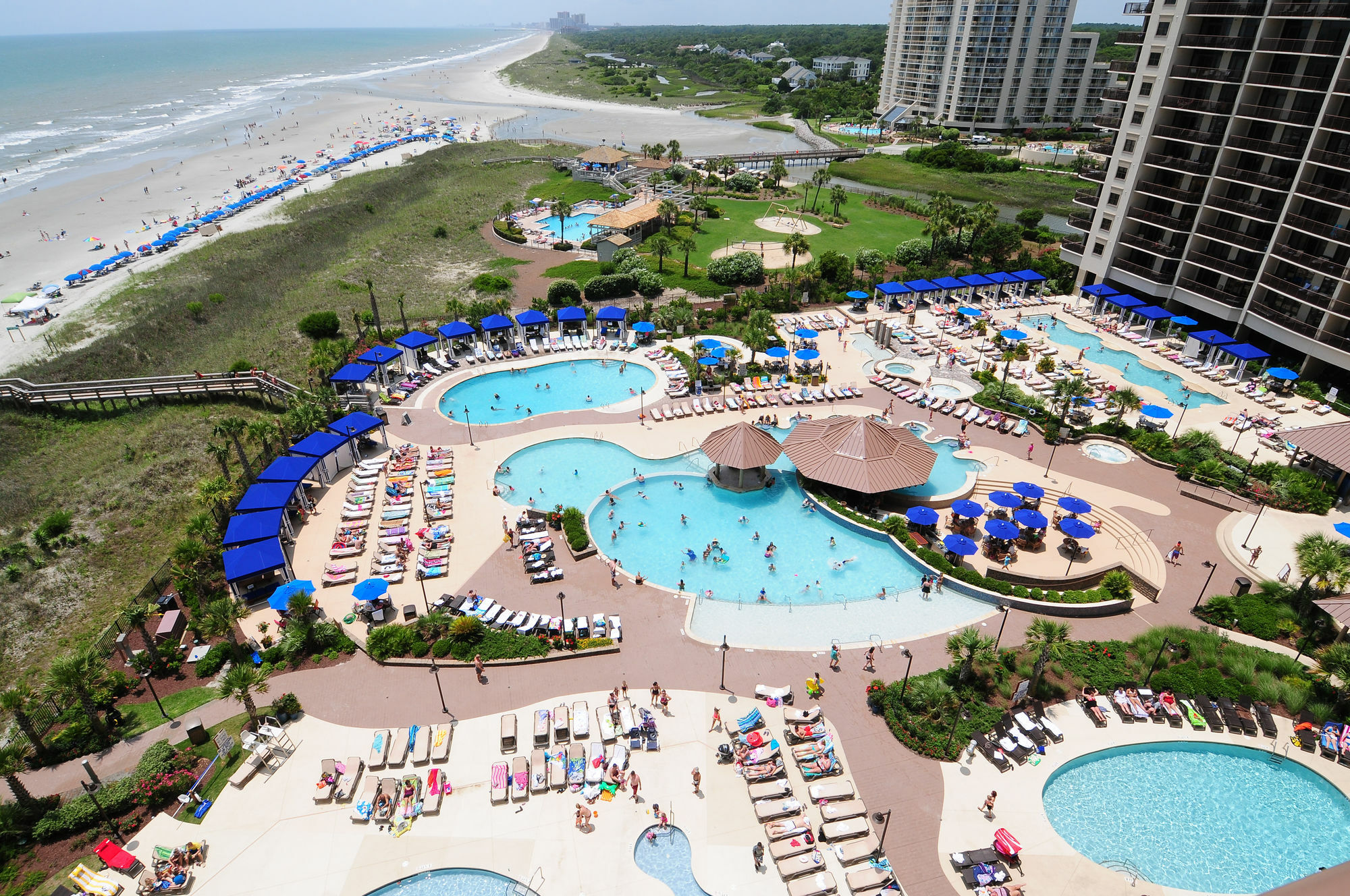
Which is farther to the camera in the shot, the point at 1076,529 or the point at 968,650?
the point at 1076,529

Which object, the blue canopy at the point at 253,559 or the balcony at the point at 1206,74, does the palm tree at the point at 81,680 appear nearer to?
the blue canopy at the point at 253,559

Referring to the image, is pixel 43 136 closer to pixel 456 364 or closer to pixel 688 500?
pixel 456 364

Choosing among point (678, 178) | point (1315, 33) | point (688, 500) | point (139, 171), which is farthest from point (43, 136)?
point (1315, 33)

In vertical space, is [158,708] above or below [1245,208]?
below

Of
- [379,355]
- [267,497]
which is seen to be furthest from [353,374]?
[267,497]

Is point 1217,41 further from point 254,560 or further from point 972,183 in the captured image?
point 254,560

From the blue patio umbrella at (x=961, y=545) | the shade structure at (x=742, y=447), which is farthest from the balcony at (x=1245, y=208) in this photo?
the shade structure at (x=742, y=447)

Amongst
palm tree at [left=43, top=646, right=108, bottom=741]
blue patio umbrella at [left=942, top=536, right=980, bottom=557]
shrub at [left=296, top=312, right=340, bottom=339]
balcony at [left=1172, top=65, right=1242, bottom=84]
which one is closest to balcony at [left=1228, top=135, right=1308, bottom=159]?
balcony at [left=1172, top=65, right=1242, bottom=84]
